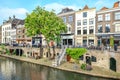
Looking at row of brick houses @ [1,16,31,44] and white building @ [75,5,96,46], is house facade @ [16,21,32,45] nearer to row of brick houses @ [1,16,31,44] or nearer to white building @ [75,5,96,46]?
row of brick houses @ [1,16,31,44]

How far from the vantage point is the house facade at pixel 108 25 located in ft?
201

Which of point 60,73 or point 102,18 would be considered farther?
point 102,18

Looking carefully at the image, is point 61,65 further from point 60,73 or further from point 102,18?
point 102,18

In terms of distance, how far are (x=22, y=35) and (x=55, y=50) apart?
41.4 metres

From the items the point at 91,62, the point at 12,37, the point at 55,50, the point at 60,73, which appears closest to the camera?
the point at 60,73

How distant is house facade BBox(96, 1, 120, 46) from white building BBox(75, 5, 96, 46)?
2.00 m

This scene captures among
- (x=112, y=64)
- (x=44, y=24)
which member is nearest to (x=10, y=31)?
(x=44, y=24)

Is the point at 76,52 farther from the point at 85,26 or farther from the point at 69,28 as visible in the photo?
the point at 69,28

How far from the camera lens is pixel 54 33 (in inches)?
2469

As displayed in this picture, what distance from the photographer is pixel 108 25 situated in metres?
63.6

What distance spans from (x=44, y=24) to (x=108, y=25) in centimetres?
1925

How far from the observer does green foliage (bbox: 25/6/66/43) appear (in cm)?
6162

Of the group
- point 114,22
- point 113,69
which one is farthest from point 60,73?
point 114,22

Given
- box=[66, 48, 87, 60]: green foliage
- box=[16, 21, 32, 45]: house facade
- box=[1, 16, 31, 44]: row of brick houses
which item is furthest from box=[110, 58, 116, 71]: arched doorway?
box=[16, 21, 32, 45]: house facade
